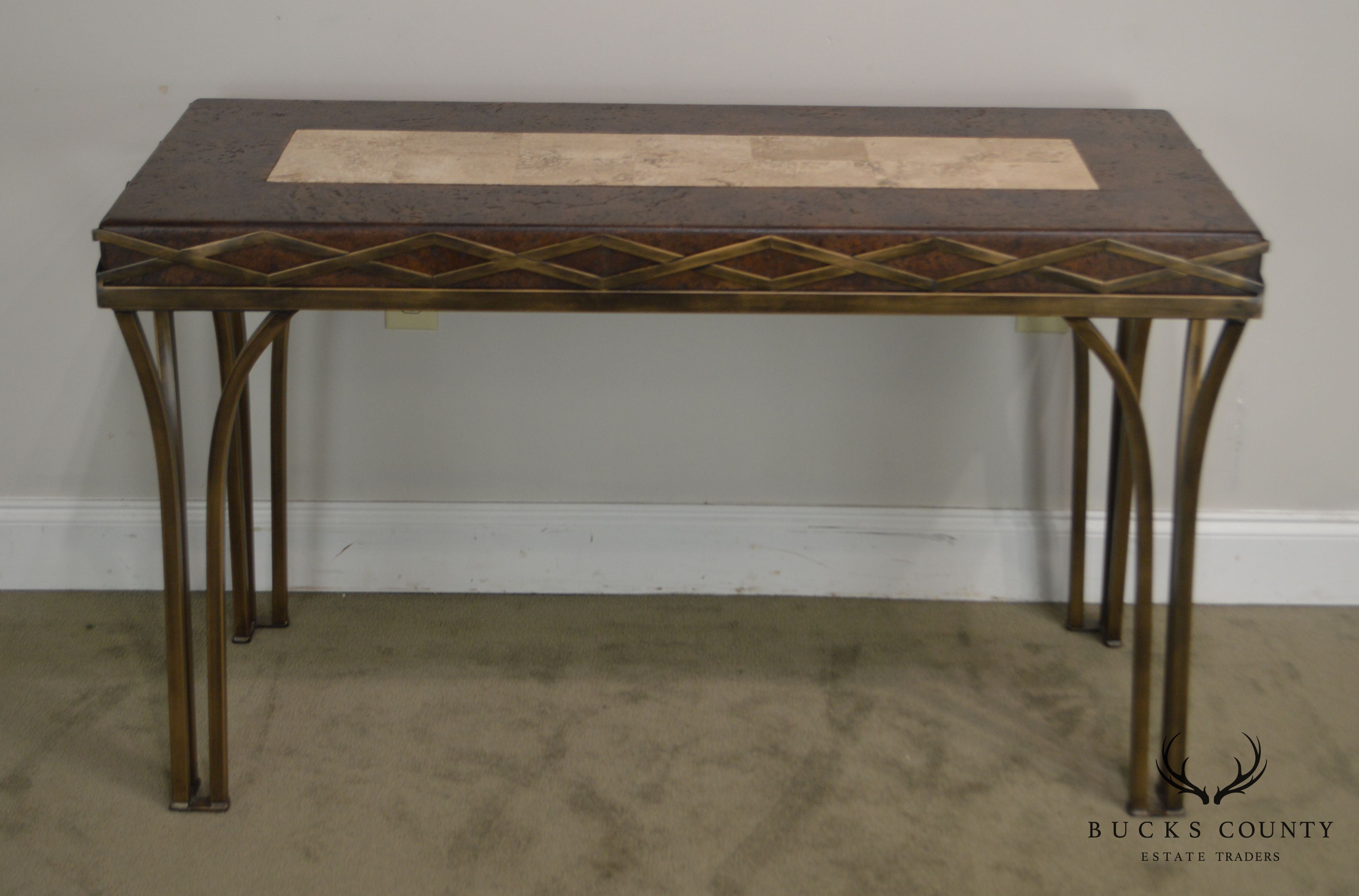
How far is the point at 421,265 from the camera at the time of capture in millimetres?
1207

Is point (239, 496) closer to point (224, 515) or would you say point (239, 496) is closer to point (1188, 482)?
point (224, 515)

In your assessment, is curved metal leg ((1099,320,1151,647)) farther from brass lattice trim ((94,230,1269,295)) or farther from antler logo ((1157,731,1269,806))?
brass lattice trim ((94,230,1269,295))

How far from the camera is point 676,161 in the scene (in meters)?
1.38

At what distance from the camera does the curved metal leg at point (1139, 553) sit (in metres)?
1.26

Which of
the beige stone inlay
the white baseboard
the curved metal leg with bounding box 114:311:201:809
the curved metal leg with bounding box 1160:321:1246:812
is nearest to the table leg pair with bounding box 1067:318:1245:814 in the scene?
the curved metal leg with bounding box 1160:321:1246:812

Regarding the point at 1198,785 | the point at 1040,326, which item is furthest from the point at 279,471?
the point at 1198,785

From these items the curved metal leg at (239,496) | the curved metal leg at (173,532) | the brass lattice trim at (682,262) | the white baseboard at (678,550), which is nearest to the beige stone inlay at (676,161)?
the brass lattice trim at (682,262)

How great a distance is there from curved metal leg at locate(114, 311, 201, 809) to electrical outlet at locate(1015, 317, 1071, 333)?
124cm

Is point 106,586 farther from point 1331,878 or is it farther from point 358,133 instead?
point 1331,878

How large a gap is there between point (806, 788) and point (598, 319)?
79 cm

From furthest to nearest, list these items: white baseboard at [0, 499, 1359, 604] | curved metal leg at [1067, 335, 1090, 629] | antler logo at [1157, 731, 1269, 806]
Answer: white baseboard at [0, 499, 1359, 604] < curved metal leg at [1067, 335, 1090, 629] < antler logo at [1157, 731, 1269, 806]

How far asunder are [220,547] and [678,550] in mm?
802

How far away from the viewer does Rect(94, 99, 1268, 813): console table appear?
120 cm

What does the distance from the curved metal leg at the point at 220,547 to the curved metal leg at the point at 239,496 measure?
0.29m
